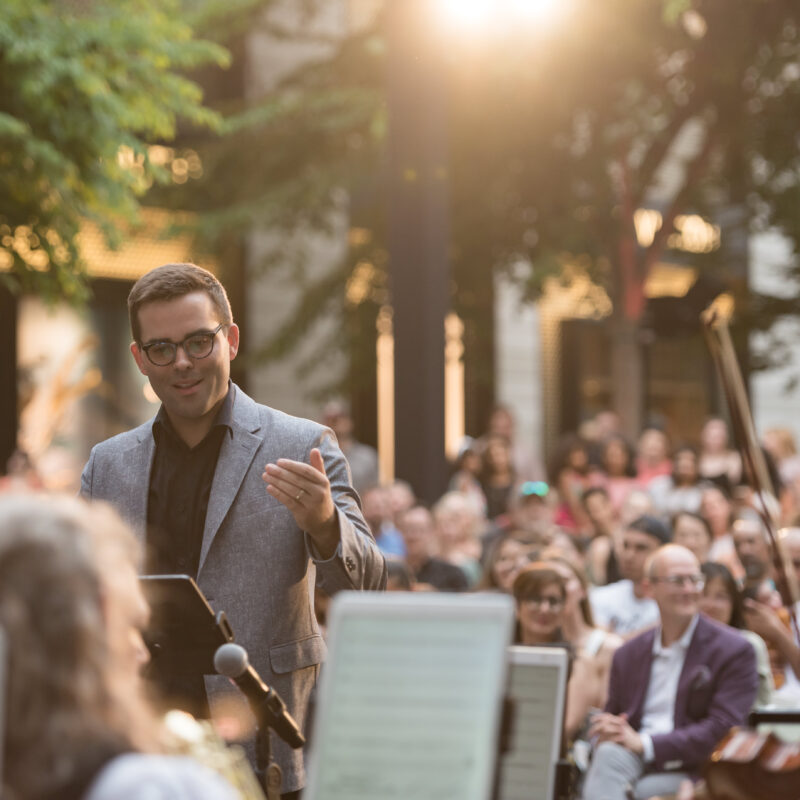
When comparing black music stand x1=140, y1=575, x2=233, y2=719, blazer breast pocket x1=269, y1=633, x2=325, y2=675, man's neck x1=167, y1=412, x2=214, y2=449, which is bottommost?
blazer breast pocket x1=269, y1=633, x2=325, y2=675

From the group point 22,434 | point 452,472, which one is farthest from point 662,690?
point 22,434

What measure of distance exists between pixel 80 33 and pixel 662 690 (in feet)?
20.4

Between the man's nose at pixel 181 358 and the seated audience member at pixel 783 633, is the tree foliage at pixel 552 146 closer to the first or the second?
the seated audience member at pixel 783 633

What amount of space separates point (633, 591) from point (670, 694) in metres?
1.91

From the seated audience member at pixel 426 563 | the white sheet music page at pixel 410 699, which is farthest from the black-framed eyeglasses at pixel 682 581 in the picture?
the white sheet music page at pixel 410 699

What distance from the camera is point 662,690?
742cm

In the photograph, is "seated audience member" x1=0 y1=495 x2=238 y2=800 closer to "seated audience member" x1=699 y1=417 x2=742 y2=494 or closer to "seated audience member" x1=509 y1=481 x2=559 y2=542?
"seated audience member" x1=509 y1=481 x2=559 y2=542

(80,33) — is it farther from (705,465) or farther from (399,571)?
(705,465)

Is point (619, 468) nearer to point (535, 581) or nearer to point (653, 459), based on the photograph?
point (653, 459)

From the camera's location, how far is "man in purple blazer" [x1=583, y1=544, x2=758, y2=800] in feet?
23.0

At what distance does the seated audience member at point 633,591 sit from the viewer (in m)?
9.02

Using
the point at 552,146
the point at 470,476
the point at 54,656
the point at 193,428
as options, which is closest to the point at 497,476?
the point at 470,476

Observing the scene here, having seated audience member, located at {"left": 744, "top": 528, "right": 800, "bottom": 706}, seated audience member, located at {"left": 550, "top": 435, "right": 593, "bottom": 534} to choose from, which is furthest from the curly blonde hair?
seated audience member, located at {"left": 550, "top": 435, "right": 593, "bottom": 534}

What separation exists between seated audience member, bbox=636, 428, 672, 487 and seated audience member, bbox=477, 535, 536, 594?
4029 millimetres
